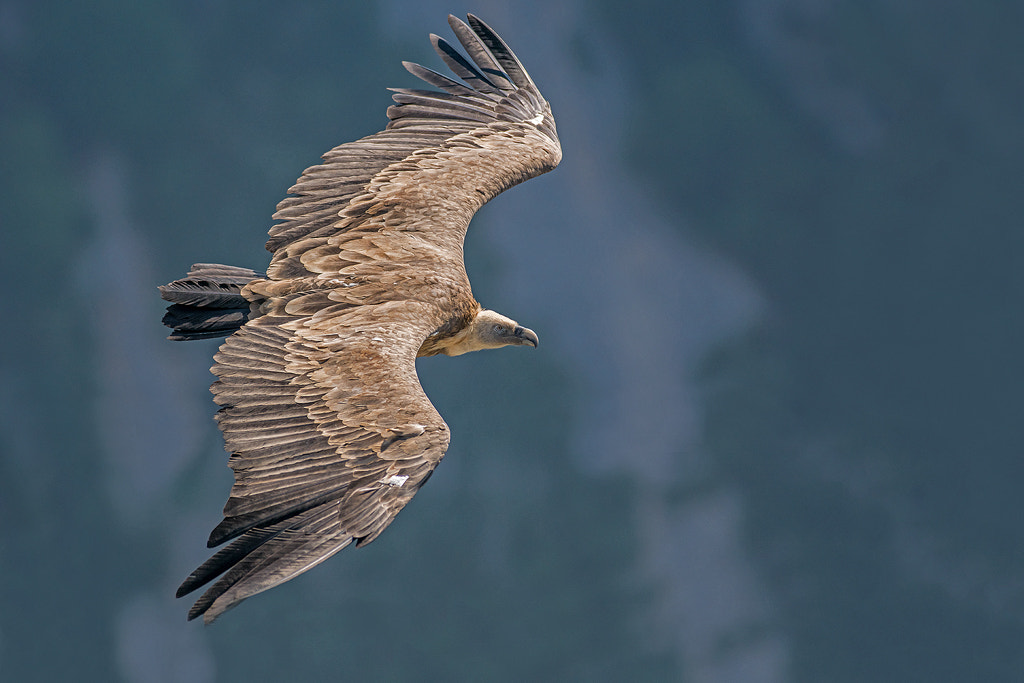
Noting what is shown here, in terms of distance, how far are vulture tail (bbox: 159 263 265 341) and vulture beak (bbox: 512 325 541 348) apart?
325 cm

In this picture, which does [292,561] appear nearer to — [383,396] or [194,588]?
[194,588]

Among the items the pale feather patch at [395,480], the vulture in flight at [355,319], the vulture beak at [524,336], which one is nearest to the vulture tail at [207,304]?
the vulture in flight at [355,319]

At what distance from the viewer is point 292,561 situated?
812 cm

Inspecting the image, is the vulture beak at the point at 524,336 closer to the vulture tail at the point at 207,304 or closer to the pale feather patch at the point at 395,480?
the vulture tail at the point at 207,304

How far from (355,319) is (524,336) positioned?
3.21 m

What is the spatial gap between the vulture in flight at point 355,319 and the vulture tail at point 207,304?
0.8 inches

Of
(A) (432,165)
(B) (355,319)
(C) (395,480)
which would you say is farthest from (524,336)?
(C) (395,480)

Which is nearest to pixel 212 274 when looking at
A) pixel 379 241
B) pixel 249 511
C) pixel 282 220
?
pixel 282 220

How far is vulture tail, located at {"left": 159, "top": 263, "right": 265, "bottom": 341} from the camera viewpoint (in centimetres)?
1095

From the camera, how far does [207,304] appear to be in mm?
10992

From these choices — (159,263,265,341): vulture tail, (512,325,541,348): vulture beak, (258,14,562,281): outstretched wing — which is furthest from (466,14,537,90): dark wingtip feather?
(159,263,265,341): vulture tail

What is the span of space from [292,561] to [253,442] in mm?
1403

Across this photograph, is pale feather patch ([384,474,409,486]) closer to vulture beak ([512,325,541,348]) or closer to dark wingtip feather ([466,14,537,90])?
vulture beak ([512,325,541,348])

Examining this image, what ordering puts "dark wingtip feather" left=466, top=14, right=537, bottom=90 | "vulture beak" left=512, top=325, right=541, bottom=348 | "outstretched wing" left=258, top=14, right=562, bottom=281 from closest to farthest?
"outstretched wing" left=258, top=14, right=562, bottom=281 < "vulture beak" left=512, top=325, right=541, bottom=348 < "dark wingtip feather" left=466, top=14, right=537, bottom=90
